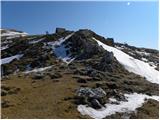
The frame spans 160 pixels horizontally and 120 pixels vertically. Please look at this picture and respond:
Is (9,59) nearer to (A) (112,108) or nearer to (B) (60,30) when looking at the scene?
(B) (60,30)

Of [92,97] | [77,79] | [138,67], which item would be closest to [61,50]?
[138,67]

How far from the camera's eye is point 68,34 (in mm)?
87438

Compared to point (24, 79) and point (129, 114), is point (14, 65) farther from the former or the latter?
point (129, 114)

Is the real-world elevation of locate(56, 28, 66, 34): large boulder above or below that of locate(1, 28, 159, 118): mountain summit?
above

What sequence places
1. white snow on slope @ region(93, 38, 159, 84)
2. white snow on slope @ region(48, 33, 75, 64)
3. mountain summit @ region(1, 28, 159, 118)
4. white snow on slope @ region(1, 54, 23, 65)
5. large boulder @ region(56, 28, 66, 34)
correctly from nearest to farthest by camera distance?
mountain summit @ region(1, 28, 159, 118), white snow on slope @ region(93, 38, 159, 84), white snow on slope @ region(48, 33, 75, 64), white snow on slope @ region(1, 54, 23, 65), large boulder @ region(56, 28, 66, 34)

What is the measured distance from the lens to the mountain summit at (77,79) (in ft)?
130

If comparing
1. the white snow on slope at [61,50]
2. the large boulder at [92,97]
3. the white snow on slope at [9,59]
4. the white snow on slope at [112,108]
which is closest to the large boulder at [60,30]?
the white snow on slope at [61,50]

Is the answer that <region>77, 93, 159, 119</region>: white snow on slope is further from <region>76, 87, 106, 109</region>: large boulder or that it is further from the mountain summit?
<region>76, 87, 106, 109</region>: large boulder

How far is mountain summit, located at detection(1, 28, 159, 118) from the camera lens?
3950cm

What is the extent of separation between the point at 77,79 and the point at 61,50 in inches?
917

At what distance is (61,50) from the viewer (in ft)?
248

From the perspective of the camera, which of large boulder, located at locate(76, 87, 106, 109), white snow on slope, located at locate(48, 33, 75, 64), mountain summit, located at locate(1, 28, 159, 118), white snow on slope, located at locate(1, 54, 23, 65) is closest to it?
mountain summit, located at locate(1, 28, 159, 118)

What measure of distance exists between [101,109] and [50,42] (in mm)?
45163

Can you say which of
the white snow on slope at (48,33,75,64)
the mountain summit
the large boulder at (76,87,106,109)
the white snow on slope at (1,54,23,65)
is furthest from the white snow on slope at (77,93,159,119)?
the white snow on slope at (1,54,23,65)
